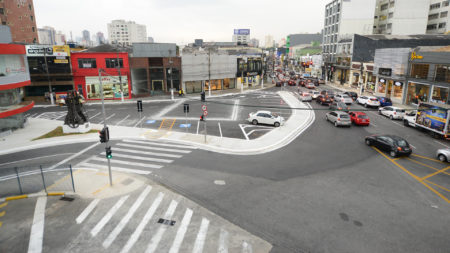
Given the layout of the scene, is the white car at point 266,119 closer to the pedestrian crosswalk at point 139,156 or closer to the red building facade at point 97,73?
the pedestrian crosswalk at point 139,156

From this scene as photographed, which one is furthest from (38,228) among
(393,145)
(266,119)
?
(393,145)

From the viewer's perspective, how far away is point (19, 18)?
74375 mm

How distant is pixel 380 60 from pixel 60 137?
183ft

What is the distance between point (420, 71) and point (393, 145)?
28.9 meters

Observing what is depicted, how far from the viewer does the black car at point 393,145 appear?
20.5 meters

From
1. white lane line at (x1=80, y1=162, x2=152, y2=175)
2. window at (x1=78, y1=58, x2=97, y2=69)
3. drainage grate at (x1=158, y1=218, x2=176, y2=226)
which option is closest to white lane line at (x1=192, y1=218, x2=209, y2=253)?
drainage grate at (x1=158, y1=218, x2=176, y2=226)

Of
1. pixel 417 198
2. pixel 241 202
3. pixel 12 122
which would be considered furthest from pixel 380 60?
pixel 12 122

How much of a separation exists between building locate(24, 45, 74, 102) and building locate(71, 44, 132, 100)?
54.5 inches

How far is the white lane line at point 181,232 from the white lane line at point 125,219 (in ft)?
8.71

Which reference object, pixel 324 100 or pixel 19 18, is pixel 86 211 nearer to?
pixel 324 100

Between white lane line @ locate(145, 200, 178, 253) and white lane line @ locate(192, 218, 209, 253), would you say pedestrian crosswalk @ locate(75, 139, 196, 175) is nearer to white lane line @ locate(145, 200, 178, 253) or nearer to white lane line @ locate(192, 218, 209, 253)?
white lane line @ locate(145, 200, 178, 253)

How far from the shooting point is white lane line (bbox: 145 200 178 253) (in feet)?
34.9

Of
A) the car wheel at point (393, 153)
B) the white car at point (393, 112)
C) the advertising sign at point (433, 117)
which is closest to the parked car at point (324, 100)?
the white car at point (393, 112)

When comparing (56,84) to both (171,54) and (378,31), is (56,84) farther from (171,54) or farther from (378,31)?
(378,31)
